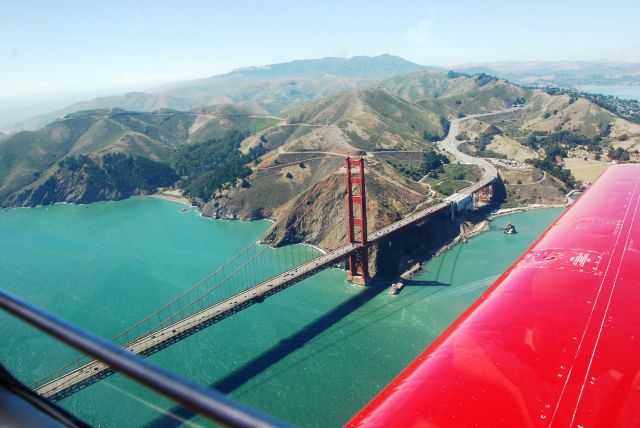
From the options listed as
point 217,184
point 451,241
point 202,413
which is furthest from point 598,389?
point 217,184

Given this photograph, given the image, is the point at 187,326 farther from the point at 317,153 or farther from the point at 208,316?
the point at 317,153

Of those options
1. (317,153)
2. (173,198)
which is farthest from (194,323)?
(173,198)

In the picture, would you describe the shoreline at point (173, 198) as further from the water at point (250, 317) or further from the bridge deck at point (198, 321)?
the bridge deck at point (198, 321)

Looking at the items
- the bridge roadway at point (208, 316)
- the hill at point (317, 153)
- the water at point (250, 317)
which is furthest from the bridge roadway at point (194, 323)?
the hill at point (317, 153)

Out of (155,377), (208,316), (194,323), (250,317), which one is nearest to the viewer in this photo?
(155,377)

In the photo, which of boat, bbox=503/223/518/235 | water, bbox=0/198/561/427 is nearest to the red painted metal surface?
water, bbox=0/198/561/427

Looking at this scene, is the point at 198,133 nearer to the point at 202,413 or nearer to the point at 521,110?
the point at 521,110
